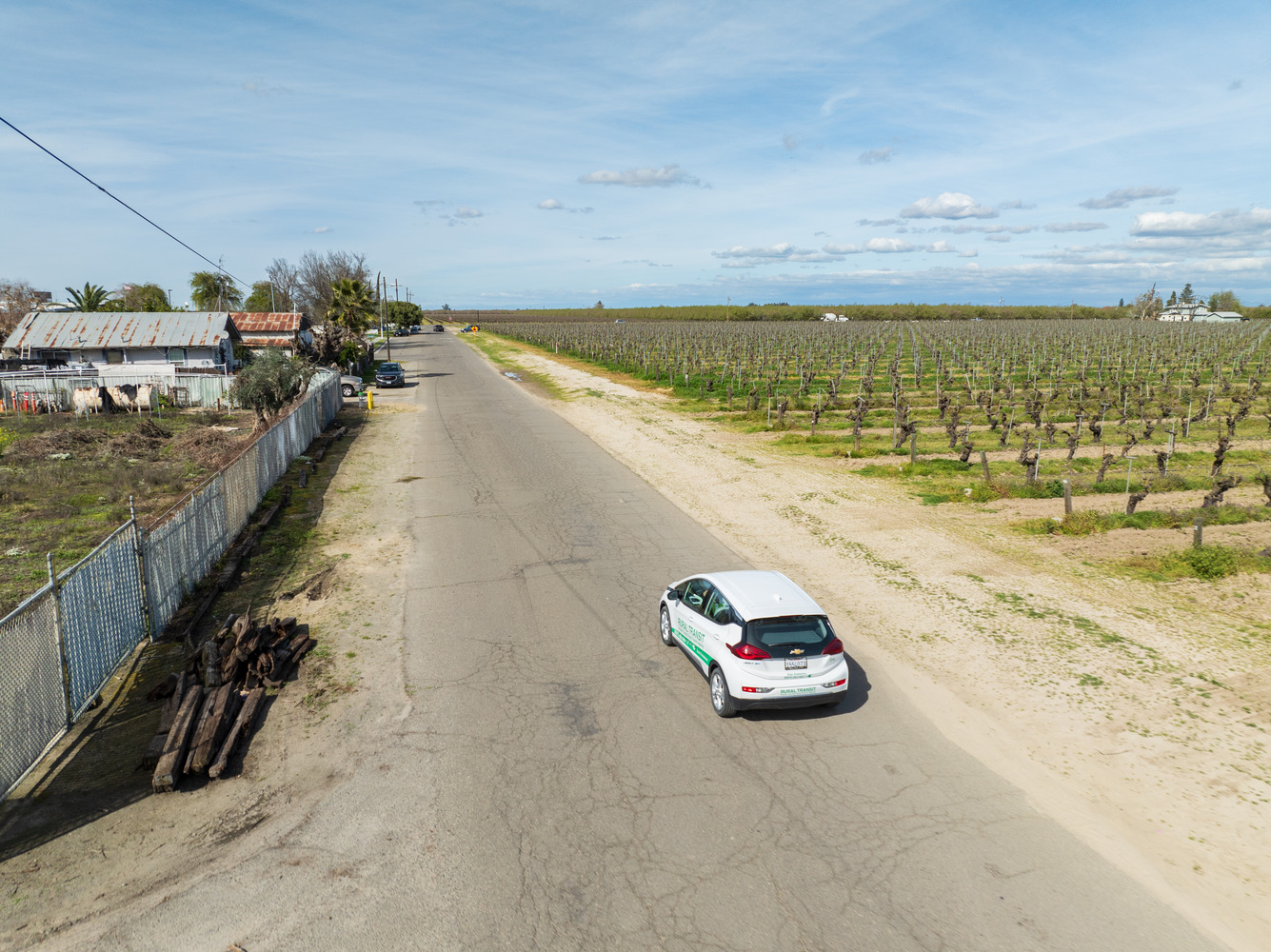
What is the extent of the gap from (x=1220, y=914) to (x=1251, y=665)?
597cm

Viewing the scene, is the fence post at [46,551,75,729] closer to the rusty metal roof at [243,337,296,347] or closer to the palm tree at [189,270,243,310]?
the rusty metal roof at [243,337,296,347]

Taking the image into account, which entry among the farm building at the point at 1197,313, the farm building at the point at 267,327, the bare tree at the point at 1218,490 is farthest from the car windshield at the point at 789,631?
the farm building at the point at 1197,313

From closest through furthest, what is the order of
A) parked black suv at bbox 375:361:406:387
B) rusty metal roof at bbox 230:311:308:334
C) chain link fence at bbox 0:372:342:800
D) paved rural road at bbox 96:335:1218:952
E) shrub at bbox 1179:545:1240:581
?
paved rural road at bbox 96:335:1218:952, chain link fence at bbox 0:372:342:800, shrub at bbox 1179:545:1240:581, parked black suv at bbox 375:361:406:387, rusty metal roof at bbox 230:311:308:334

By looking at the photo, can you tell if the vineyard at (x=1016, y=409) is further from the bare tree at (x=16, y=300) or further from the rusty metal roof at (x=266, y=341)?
the bare tree at (x=16, y=300)

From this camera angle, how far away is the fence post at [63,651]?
27.9 feet

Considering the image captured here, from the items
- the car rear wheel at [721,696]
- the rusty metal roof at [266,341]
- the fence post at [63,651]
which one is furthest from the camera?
the rusty metal roof at [266,341]

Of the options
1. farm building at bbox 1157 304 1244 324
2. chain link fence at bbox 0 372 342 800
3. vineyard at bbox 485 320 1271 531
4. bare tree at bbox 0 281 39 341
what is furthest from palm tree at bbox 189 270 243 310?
farm building at bbox 1157 304 1244 324

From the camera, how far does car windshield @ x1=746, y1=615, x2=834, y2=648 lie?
9.04 m

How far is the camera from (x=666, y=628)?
11320 mm

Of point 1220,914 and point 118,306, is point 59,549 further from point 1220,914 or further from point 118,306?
point 118,306

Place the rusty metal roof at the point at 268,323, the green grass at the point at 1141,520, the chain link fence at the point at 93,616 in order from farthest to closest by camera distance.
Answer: the rusty metal roof at the point at 268,323
the green grass at the point at 1141,520
the chain link fence at the point at 93,616

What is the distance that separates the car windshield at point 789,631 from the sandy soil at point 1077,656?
194cm

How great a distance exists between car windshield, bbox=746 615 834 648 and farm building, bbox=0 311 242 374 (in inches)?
1810

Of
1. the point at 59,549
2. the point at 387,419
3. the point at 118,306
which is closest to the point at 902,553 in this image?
the point at 59,549
